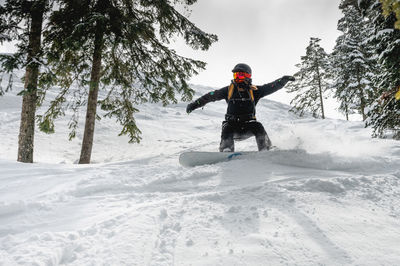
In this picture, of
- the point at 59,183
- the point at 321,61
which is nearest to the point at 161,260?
the point at 59,183

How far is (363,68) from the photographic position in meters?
19.1

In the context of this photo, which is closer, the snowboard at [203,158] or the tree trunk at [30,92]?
the snowboard at [203,158]

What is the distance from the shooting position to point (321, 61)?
2494 centimetres

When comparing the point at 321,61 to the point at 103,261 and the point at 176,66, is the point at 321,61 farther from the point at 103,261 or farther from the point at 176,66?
the point at 103,261

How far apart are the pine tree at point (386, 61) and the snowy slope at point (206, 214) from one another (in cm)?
322

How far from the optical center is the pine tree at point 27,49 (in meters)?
5.87

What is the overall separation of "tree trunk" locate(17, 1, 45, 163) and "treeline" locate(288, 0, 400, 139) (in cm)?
710

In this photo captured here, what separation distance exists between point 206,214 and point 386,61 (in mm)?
6479

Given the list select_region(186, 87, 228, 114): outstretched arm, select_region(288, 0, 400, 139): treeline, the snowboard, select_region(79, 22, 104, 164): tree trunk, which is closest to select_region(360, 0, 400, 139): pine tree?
select_region(288, 0, 400, 139): treeline

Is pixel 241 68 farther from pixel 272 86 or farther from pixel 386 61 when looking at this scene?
pixel 386 61

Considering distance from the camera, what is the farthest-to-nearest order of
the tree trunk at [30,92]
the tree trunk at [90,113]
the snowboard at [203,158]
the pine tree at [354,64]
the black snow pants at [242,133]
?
the pine tree at [354,64] → the tree trunk at [90,113] → the tree trunk at [30,92] → the black snow pants at [242,133] → the snowboard at [203,158]

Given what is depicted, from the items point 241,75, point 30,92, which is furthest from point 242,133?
point 30,92

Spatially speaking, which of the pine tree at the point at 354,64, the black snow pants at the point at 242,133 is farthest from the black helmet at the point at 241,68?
the pine tree at the point at 354,64

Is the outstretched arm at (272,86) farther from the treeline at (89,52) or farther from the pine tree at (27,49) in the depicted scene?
the pine tree at (27,49)
